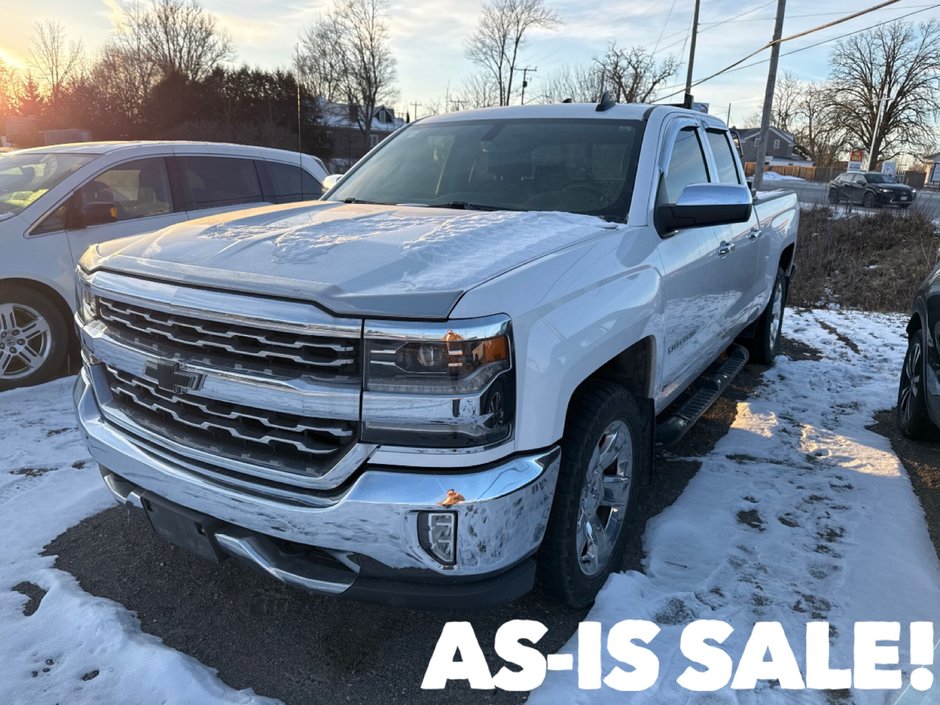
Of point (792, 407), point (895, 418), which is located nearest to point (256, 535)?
point (792, 407)

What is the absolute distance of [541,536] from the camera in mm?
2123

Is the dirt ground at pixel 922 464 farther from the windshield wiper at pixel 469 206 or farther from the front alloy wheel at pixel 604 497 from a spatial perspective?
the windshield wiper at pixel 469 206

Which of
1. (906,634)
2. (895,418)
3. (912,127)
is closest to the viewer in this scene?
(906,634)

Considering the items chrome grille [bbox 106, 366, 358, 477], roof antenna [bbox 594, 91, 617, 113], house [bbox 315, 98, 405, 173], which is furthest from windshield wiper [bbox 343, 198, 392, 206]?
house [bbox 315, 98, 405, 173]

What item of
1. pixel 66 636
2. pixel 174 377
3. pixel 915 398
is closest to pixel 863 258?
pixel 915 398

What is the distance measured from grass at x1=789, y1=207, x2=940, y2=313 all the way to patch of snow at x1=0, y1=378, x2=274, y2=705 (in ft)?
39.7

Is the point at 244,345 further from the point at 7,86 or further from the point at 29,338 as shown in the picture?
the point at 7,86

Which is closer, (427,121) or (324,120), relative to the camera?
(427,121)

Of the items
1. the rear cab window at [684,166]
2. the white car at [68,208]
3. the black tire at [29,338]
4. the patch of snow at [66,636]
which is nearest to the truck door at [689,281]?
the rear cab window at [684,166]

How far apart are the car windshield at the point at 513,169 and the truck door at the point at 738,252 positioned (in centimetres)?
102

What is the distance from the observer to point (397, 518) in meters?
1.86

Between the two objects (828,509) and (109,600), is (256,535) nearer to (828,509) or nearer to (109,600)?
(109,600)

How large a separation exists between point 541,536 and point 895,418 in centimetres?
414

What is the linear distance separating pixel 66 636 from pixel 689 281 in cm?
301
